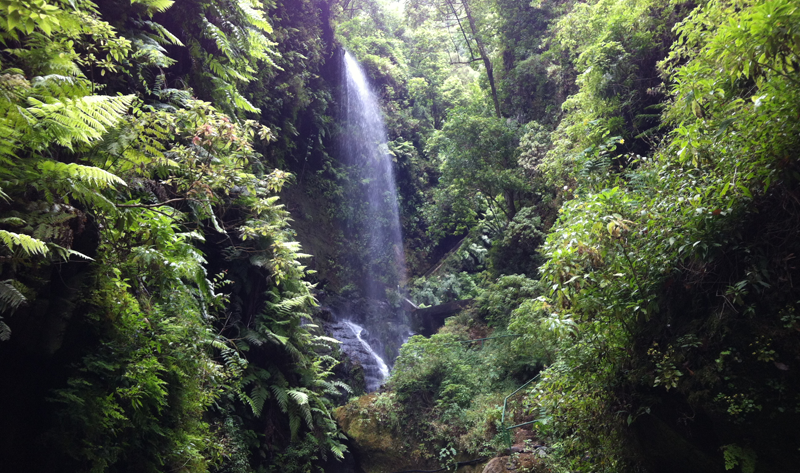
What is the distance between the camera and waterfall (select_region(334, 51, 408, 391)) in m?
13.1

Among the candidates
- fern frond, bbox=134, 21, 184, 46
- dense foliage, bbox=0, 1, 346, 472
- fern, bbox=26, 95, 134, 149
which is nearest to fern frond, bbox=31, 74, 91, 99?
dense foliage, bbox=0, 1, 346, 472

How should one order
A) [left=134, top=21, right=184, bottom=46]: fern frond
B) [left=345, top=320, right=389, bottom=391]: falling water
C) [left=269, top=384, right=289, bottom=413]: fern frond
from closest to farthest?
[left=134, top=21, right=184, bottom=46]: fern frond < [left=269, top=384, right=289, bottom=413]: fern frond < [left=345, top=320, right=389, bottom=391]: falling water

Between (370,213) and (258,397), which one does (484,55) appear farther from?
(258,397)

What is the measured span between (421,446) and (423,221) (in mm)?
10490

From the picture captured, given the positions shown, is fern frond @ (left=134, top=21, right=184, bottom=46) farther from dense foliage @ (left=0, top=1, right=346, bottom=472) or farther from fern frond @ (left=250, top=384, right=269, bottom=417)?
fern frond @ (left=250, top=384, right=269, bottom=417)

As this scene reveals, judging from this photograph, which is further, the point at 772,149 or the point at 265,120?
the point at 265,120

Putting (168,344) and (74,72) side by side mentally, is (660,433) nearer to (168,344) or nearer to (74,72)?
(168,344)

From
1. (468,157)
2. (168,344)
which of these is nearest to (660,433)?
(168,344)

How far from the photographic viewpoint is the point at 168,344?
3723mm

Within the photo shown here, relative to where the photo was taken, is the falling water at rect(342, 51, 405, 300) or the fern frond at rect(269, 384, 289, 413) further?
the falling water at rect(342, 51, 405, 300)

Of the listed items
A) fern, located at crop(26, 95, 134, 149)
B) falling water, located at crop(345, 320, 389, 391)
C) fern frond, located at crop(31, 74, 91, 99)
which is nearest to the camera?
fern, located at crop(26, 95, 134, 149)

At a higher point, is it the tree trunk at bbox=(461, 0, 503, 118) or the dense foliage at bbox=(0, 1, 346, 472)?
the tree trunk at bbox=(461, 0, 503, 118)

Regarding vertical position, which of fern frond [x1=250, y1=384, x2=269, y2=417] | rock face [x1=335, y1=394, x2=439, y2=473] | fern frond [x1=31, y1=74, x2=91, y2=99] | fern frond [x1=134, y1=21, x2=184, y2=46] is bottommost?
rock face [x1=335, y1=394, x2=439, y2=473]

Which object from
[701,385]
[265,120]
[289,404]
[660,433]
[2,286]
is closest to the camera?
[2,286]
